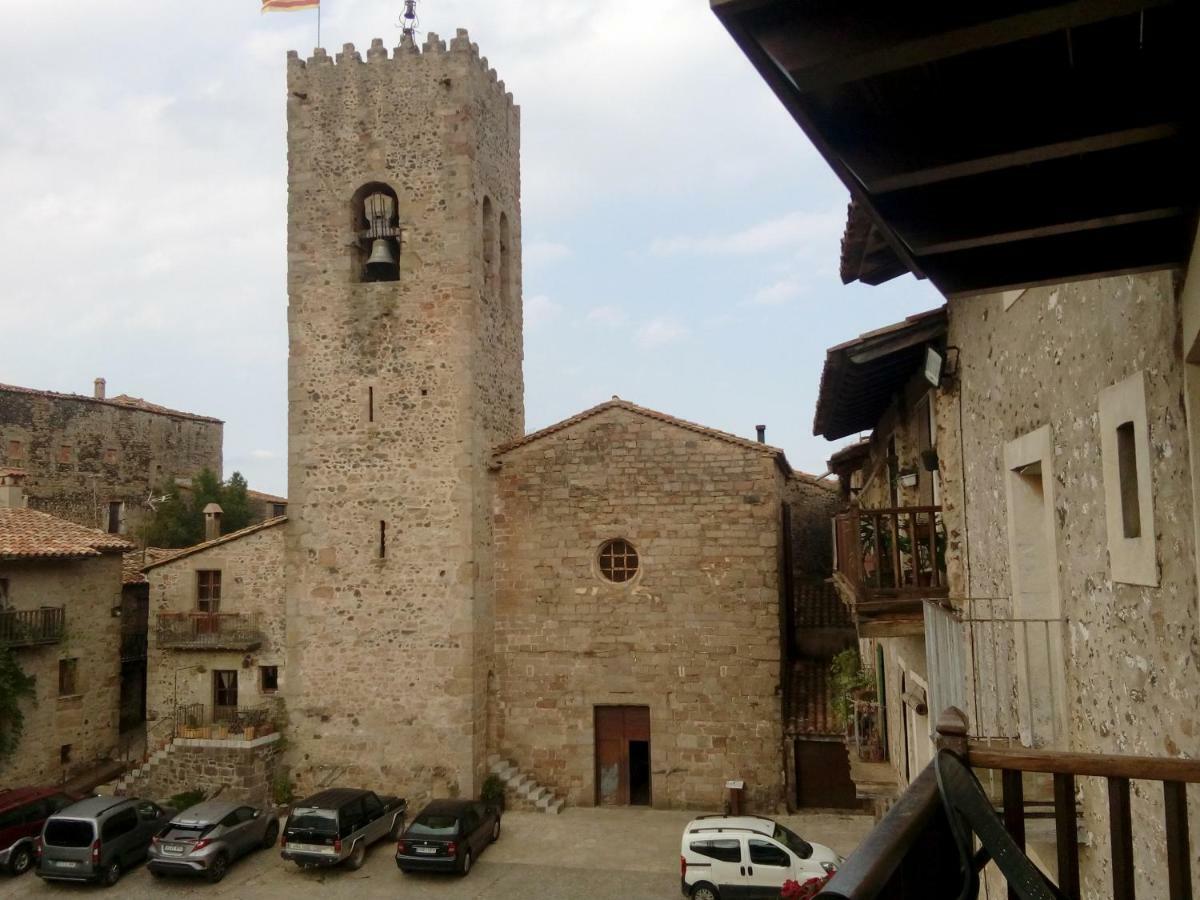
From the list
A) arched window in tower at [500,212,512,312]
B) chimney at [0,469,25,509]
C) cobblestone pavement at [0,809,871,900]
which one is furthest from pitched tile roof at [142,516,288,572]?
arched window in tower at [500,212,512,312]

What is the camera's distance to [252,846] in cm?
1525

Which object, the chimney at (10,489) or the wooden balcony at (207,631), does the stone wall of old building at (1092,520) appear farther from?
the chimney at (10,489)

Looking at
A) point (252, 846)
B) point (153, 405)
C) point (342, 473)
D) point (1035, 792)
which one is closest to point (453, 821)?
point (252, 846)

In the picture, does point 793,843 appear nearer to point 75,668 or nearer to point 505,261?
point 505,261

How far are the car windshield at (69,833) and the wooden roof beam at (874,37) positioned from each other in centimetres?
1593

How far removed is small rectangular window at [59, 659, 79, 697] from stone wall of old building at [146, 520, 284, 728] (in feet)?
7.30

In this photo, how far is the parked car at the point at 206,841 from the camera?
552 inches

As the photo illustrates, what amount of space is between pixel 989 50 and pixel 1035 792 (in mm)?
4890

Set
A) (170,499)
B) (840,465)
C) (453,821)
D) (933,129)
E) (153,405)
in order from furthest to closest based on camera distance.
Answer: (153,405) → (170,499) → (840,465) → (453,821) → (933,129)

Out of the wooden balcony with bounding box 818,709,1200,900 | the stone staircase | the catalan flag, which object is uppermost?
the catalan flag

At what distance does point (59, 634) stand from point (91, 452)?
45.1 ft

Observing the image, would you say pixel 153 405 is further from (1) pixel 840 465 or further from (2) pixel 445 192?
(1) pixel 840 465

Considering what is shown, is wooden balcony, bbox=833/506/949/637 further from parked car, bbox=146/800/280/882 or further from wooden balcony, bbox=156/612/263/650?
wooden balcony, bbox=156/612/263/650

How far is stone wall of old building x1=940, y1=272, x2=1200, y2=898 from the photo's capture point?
3605mm
